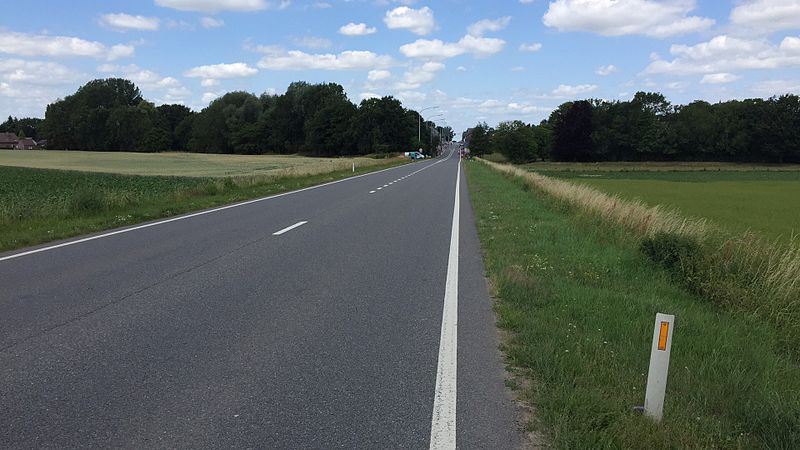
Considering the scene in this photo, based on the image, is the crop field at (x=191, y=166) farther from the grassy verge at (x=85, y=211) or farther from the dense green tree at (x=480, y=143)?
the dense green tree at (x=480, y=143)

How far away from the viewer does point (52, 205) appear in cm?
1611

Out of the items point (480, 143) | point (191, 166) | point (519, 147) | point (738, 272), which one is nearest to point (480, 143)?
point (480, 143)

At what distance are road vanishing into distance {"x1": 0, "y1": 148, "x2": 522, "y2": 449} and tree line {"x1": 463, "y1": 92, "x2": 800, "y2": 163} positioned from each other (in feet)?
353

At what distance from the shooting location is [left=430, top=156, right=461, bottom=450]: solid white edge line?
3613mm

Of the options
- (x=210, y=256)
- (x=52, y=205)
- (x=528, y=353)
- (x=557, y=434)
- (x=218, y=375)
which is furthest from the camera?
(x=52, y=205)

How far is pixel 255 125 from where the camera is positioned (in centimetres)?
13550

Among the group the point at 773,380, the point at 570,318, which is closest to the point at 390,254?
the point at 570,318

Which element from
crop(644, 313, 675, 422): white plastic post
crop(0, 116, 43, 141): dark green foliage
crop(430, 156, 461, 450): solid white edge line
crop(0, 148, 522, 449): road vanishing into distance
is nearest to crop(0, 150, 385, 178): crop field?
crop(0, 148, 522, 449): road vanishing into distance

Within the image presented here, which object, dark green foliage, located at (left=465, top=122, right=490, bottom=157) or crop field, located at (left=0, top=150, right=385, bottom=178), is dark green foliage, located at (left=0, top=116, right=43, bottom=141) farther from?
dark green foliage, located at (left=465, top=122, right=490, bottom=157)

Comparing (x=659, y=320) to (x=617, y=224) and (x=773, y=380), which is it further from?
(x=617, y=224)

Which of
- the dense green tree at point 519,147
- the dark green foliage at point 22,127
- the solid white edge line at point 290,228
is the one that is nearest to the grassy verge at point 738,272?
the solid white edge line at point 290,228

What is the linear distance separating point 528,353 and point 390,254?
17.3 feet

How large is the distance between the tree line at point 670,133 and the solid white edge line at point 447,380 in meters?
109

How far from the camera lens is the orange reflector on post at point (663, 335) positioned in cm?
355
